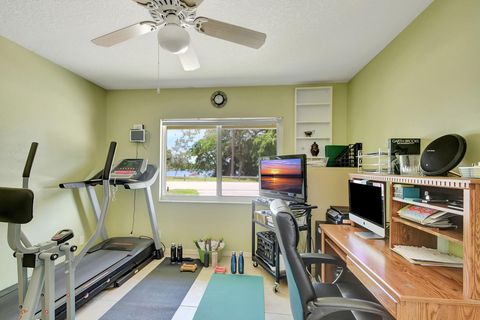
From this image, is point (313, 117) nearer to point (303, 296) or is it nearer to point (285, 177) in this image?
point (285, 177)

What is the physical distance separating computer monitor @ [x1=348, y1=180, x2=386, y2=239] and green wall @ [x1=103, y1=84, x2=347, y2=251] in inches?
53.5

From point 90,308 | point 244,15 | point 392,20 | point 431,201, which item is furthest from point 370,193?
point 90,308

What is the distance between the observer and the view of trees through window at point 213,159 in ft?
11.7

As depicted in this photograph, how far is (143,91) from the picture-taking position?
3648mm

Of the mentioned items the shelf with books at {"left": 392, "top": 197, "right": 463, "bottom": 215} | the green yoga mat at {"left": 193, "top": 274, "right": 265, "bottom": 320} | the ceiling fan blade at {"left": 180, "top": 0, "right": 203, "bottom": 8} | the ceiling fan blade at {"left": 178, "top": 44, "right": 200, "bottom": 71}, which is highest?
the ceiling fan blade at {"left": 180, "top": 0, "right": 203, "bottom": 8}

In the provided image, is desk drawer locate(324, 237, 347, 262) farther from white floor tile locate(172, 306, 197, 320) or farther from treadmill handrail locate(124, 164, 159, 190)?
treadmill handrail locate(124, 164, 159, 190)

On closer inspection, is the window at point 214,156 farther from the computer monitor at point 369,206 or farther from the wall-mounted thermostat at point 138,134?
the computer monitor at point 369,206

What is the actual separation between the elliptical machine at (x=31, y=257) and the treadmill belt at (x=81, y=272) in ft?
1.62

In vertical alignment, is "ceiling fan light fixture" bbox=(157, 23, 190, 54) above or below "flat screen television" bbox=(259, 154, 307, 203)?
above

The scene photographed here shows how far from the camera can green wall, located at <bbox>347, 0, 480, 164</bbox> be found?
1.35 m

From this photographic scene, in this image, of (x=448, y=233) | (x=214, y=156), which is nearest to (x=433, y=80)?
(x=448, y=233)

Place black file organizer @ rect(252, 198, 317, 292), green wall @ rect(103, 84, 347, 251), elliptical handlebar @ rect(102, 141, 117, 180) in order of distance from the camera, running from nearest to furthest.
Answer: elliptical handlebar @ rect(102, 141, 117, 180) < black file organizer @ rect(252, 198, 317, 292) < green wall @ rect(103, 84, 347, 251)

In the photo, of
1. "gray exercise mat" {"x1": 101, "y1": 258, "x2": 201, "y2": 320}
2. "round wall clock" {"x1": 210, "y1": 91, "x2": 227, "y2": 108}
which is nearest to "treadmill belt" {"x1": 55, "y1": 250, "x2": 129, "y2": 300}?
"gray exercise mat" {"x1": 101, "y1": 258, "x2": 201, "y2": 320}

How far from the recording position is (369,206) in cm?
191
